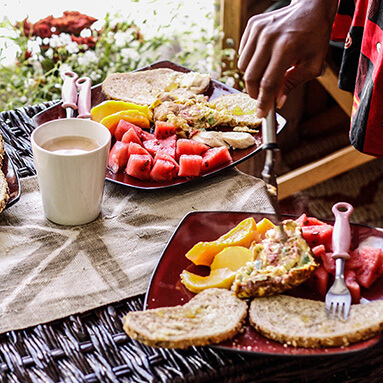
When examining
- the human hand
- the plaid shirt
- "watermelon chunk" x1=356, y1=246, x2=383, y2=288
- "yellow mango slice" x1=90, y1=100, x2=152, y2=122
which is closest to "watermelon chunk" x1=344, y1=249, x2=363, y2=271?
"watermelon chunk" x1=356, y1=246, x2=383, y2=288

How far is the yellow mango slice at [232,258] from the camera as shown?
1082 millimetres

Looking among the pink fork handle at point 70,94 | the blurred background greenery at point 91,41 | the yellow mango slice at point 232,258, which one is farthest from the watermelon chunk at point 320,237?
the blurred background greenery at point 91,41

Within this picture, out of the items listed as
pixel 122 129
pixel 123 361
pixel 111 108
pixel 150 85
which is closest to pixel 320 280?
pixel 123 361

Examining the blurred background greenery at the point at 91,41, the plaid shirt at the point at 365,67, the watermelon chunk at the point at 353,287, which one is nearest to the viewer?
the watermelon chunk at the point at 353,287

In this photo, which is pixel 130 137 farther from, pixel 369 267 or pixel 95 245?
pixel 369 267

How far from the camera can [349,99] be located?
266 cm

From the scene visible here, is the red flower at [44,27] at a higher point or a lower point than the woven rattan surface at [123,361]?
higher

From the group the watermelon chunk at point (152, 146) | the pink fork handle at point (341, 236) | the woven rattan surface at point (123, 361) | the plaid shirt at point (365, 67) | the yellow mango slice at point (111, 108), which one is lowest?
the woven rattan surface at point (123, 361)

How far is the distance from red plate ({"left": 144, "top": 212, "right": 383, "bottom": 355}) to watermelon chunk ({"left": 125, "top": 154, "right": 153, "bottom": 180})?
216 millimetres

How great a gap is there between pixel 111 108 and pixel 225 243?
629mm

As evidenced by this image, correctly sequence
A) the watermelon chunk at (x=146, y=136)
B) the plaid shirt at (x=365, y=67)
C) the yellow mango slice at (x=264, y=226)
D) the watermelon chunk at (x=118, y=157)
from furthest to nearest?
1. the watermelon chunk at (x=146, y=136)
2. the watermelon chunk at (x=118, y=157)
3. the plaid shirt at (x=365, y=67)
4. the yellow mango slice at (x=264, y=226)

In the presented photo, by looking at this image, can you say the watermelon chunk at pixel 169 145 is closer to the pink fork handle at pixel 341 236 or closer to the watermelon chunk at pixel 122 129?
the watermelon chunk at pixel 122 129

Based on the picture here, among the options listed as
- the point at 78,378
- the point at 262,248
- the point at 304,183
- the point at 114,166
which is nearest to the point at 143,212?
the point at 114,166

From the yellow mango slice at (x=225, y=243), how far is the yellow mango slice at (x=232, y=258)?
2 cm
